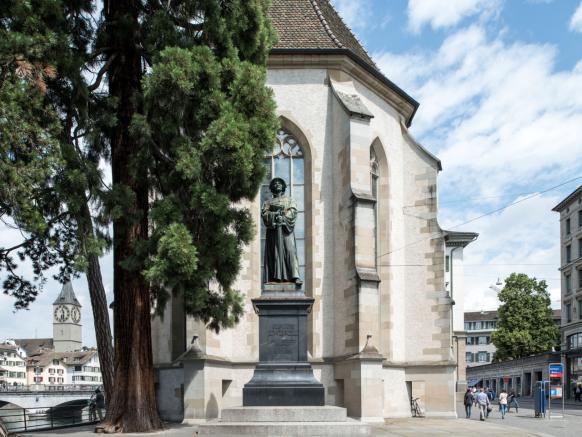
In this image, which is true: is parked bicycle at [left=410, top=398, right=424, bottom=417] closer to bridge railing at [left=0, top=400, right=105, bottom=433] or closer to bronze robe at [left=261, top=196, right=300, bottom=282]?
bridge railing at [left=0, top=400, right=105, bottom=433]

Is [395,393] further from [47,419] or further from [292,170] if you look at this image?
[47,419]

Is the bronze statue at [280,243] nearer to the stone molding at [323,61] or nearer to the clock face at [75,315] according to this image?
the stone molding at [323,61]

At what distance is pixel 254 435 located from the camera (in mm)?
12172

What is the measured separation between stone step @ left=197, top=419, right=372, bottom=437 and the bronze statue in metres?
2.71

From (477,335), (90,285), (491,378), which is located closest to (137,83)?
(90,285)

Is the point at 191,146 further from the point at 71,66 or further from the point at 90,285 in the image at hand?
the point at 90,285

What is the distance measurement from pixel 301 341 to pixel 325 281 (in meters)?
6.93

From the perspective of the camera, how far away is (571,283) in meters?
55.5

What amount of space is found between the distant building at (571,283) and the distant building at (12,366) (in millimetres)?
105117

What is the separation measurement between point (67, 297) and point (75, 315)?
480 cm

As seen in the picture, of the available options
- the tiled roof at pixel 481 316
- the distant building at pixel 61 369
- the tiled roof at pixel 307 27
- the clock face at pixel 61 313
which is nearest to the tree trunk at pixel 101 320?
the tiled roof at pixel 307 27

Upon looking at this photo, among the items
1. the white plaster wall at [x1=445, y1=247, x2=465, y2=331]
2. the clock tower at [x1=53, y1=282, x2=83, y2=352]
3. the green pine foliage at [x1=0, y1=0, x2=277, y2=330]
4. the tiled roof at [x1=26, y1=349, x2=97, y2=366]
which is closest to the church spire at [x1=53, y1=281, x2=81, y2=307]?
the clock tower at [x1=53, y1=282, x2=83, y2=352]

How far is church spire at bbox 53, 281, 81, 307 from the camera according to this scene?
15775cm

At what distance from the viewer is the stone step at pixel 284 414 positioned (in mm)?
12484
